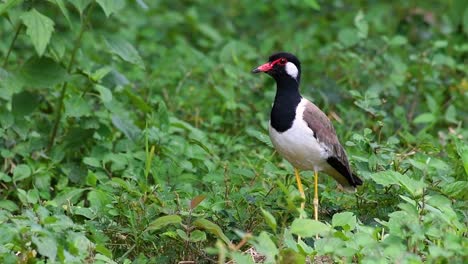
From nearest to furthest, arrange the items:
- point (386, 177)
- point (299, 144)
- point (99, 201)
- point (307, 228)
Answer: point (307, 228) < point (386, 177) < point (99, 201) < point (299, 144)

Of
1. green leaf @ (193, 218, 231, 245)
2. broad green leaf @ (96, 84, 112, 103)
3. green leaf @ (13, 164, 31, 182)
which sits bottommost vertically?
green leaf @ (13, 164, 31, 182)

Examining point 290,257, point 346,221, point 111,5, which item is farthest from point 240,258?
point 111,5

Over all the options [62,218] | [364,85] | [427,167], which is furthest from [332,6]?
[62,218]

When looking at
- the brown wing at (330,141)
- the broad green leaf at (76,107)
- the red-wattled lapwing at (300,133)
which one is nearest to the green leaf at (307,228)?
the red-wattled lapwing at (300,133)

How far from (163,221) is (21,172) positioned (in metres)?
1.41

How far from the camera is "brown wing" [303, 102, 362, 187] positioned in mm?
5746

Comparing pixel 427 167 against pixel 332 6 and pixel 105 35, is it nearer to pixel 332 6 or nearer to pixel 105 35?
pixel 105 35

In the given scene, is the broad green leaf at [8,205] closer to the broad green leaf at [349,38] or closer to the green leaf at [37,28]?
the green leaf at [37,28]

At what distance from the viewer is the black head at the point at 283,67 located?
5.93 metres

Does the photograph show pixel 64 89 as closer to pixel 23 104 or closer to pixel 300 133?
pixel 23 104

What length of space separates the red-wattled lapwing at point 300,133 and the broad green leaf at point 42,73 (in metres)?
1.17

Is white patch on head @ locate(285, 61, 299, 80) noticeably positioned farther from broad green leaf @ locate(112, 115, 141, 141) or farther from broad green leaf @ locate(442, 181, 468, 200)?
broad green leaf @ locate(112, 115, 141, 141)

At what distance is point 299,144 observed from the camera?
5.66 m

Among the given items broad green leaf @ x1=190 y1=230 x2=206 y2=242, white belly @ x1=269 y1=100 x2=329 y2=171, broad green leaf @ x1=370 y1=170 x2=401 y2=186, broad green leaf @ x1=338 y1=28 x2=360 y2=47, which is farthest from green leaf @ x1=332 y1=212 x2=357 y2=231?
broad green leaf @ x1=338 y1=28 x2=360 y2=47
